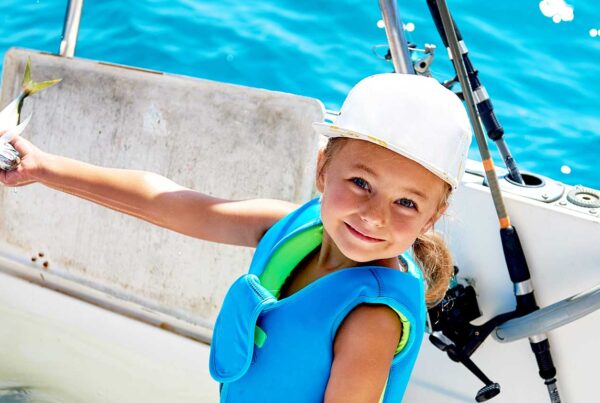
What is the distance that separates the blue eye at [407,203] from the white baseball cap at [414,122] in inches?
2.6

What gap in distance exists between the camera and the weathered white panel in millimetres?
2568

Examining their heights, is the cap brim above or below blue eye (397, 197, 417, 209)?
above

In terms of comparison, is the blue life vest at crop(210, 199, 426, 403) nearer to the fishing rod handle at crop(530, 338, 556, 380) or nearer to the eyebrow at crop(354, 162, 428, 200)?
the eyebrow at crop(354, 162, 428, 200)

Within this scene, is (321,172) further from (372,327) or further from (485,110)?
(485,110)

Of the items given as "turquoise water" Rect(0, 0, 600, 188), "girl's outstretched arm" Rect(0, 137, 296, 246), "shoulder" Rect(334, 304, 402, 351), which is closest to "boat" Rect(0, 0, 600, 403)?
"girl's outstretched arm" Rect(0, 137, 296, 246)

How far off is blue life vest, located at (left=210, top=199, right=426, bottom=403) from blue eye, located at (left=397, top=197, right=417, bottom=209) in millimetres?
120

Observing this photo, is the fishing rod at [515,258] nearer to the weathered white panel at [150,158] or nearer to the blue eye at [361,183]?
the weathered white panel at [150,158]

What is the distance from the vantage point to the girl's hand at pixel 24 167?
5.95 feet

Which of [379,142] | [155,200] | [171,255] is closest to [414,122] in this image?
[379,142]

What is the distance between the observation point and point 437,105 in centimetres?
141

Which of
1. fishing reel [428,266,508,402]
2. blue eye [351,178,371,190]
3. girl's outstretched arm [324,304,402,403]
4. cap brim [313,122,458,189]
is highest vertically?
cap brim [313,122,458,189]

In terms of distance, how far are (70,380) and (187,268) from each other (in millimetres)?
542

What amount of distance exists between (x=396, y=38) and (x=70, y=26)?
3.94 ft

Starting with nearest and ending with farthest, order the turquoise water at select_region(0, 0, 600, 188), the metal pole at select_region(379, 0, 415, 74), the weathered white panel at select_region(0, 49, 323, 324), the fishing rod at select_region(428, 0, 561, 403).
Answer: the fishing rod at select_region(428, 0, 561, 403)
the metal pole at select_region(379, 0, 415, 74)
the weathered white panel at select_region(0, 49, 323, 324)
the turquoise water at select_region(0, 0, 600, 188)
